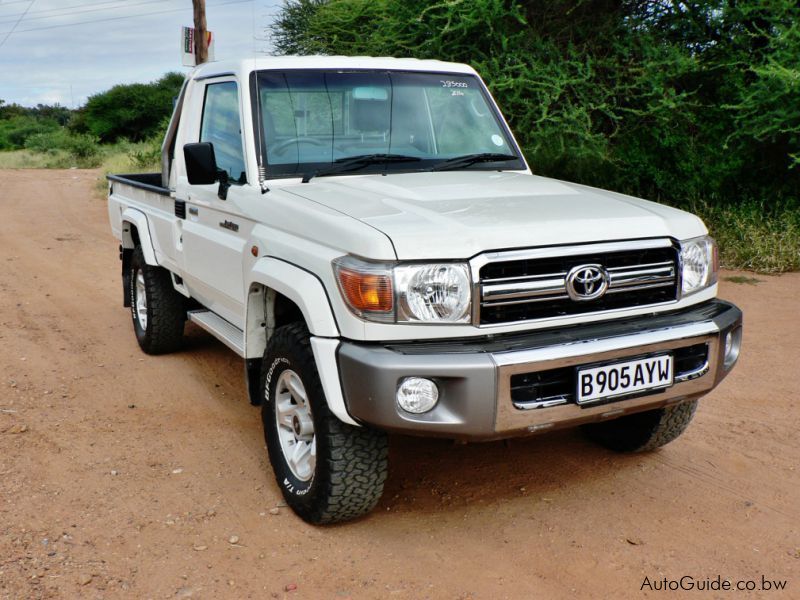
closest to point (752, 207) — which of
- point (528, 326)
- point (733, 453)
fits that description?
point (733, 453)

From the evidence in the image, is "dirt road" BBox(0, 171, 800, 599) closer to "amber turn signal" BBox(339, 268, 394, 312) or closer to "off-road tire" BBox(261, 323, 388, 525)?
"off-road tire" BBox(261, 323, 388, 525)

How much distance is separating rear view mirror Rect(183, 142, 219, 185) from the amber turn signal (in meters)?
1.31

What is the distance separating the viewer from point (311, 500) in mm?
3307

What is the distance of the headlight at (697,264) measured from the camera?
3383 mm

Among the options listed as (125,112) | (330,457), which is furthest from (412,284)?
(125,112)

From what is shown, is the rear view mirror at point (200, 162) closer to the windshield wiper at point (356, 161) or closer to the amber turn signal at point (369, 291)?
the windshield wiper at point (356, 161)

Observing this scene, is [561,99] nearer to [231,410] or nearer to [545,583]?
[231,410]

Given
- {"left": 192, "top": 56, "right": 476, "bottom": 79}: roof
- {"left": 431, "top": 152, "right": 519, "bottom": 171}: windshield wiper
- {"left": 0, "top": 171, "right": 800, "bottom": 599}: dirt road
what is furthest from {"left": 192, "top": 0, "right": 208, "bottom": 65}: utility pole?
{"left": 431, "top": 152, "right": 519, "bottom": 171}: windshield wiper

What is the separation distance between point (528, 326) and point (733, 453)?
177 centimetres

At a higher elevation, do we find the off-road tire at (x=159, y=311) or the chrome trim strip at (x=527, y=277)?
the chrome trim strip at (x=527, y=277)

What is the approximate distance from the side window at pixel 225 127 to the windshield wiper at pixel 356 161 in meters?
0.38

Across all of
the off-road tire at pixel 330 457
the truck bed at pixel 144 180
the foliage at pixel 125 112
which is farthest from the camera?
the foliage at pixel 125 112

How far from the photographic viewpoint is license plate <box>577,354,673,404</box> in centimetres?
300

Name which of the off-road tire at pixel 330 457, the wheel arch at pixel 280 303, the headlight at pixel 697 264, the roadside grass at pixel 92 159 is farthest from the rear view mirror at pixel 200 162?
the roadside grass at pixel 92 159
